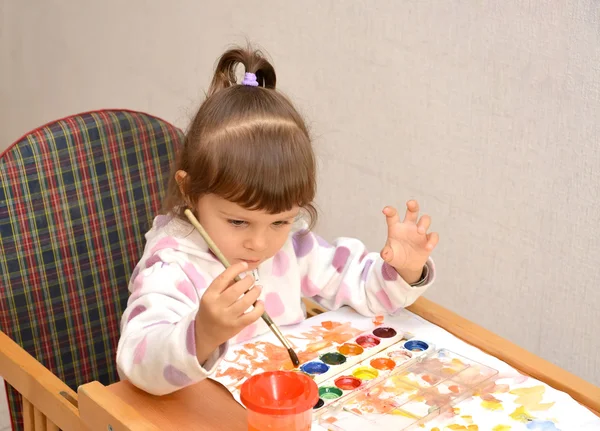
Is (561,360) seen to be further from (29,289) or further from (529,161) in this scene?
(29,289)

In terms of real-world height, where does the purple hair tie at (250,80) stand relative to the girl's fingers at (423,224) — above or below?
above

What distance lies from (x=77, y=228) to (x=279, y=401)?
26.7 inches

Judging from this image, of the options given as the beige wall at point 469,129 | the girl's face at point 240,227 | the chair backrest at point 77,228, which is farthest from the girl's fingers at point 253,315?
the beige wall at point 469,129

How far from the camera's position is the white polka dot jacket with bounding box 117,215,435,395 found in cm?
115

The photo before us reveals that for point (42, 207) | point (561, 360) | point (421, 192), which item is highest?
point (42, 207)

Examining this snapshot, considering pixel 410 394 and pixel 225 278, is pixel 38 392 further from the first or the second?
pixel 410 394

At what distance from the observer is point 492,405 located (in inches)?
46.5

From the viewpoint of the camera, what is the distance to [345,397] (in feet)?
3.87

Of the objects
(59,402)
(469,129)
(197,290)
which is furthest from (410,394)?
(469,129)

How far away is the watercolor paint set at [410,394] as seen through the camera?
1136 millimetres

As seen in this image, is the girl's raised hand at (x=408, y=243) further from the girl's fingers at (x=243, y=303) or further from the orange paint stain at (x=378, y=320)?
the girl's fingers at (x=243, y=303)

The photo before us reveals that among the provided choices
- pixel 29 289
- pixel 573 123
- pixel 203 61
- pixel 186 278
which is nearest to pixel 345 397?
pixel 186 278

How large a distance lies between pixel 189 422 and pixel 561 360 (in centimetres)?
104

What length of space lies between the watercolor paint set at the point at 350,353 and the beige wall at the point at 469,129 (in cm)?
61
